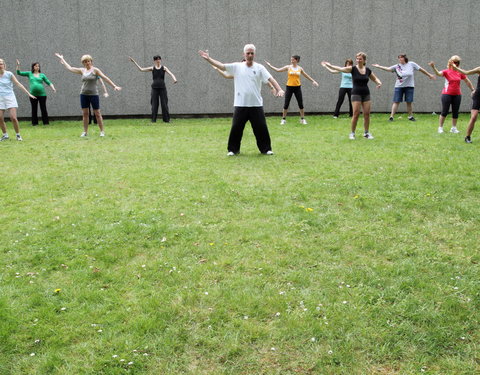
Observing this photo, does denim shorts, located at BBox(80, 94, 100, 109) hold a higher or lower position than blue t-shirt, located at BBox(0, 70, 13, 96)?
lower

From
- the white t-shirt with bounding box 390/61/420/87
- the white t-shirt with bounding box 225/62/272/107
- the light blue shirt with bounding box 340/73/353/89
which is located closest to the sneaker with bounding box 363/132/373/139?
the white t-shirt with bounding box 225/62/272/107

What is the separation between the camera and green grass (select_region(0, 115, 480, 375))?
2953mm

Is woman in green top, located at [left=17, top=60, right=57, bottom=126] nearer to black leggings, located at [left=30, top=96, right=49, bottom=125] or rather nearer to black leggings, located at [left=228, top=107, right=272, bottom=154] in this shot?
black leggings, located at [left=30, top=96, right=49, bottom=125]

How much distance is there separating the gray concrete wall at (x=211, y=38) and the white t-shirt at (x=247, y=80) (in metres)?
8.25

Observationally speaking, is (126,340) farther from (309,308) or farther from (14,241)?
(14,241)

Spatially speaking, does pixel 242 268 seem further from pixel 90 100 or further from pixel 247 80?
pixel 90 100

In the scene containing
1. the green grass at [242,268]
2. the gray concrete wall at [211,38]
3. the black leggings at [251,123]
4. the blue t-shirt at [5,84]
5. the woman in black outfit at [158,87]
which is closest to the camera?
the green grass at [242,268]

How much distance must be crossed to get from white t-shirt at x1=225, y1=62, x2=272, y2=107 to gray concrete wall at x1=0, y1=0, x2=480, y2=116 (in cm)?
825

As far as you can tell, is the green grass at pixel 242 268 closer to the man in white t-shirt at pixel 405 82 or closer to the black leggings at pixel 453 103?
the black leggings at pixel 453 103

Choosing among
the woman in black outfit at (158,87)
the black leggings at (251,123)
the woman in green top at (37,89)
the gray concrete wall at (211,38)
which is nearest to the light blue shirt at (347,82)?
the gray concrete wall at (211,38)

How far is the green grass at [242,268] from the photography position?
2953 mm

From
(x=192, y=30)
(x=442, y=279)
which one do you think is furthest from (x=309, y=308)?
(x=192, y=30)

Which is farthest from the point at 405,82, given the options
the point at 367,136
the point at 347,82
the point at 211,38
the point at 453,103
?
the point at 211,38

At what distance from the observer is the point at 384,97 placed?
17594mm
